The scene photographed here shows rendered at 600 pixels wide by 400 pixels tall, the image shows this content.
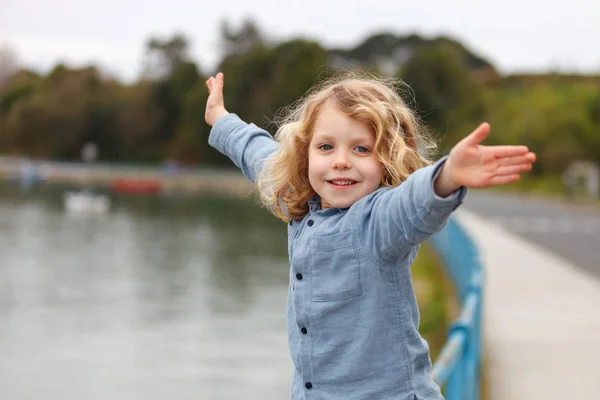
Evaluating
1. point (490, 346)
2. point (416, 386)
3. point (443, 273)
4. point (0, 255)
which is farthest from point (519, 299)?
point (0, 255)

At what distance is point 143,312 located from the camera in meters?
20.2

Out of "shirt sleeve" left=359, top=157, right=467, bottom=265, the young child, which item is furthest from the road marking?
"shirt sleeve" left=359, top=157, right=467, bottom=265

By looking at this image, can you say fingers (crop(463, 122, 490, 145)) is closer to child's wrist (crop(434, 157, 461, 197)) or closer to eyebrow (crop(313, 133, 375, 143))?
child's wrist (crop(434, 157, 461, 197))

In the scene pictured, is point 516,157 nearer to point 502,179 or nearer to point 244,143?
point 502,179

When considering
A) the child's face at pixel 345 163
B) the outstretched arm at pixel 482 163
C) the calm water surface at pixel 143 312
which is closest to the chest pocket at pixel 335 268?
the child's face at pixel 345 163

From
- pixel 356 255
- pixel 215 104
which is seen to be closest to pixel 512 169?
pixel 356 255

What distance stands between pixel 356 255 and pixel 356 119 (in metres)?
0.33

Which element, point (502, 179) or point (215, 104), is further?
point (215, 104)

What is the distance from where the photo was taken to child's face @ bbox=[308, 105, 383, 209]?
2.16 meters

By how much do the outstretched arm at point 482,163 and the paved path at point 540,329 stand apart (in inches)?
177

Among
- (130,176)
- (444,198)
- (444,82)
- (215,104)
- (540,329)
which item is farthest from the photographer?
(130,176)

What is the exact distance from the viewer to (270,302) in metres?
21.3

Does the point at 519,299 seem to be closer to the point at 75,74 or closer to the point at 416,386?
the point at 416,386

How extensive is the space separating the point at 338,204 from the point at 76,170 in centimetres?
6620
